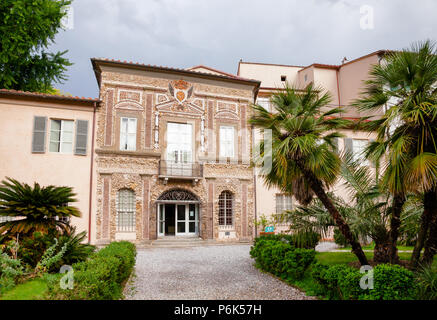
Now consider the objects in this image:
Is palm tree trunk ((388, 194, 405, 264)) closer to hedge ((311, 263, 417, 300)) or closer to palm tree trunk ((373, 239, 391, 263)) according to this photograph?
palm tree trunk ((373, 239, 391, 263))

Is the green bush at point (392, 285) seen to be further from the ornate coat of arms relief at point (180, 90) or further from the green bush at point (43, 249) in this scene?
the ornate coat of arms relief at point (180, 90)

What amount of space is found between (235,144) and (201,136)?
6.77 feet

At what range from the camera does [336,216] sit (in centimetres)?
649

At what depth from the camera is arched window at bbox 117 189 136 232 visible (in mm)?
14711

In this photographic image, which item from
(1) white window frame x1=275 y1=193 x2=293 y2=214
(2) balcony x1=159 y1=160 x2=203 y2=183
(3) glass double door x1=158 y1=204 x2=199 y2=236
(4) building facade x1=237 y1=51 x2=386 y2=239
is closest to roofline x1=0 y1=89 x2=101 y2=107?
(2) balcony x1=159 y1=160 x2=203 y2=183

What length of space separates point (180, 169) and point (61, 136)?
613 centimetres

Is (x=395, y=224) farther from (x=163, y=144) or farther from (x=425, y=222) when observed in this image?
(x=163, y=144)

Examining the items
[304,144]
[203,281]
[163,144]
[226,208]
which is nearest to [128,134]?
[163,144]

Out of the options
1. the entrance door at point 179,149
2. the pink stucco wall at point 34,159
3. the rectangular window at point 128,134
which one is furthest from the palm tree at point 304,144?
the pink stucco wall at point 34,159

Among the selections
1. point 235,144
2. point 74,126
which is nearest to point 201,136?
point 235,144

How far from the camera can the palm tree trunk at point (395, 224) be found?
6.37 metres

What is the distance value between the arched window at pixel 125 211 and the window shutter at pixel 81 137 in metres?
2.82
